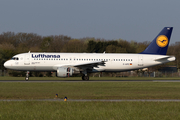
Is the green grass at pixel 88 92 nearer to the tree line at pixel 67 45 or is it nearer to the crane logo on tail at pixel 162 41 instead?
the crane logo on tail at pixel 162 41

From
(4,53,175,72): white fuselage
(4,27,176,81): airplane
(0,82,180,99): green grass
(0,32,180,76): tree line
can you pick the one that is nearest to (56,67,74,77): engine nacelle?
(4,27,176,81): airplane

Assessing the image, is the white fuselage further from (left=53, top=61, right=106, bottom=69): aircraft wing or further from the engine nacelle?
the engine nacelle

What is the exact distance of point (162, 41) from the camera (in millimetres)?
44406

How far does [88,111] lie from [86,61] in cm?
2874

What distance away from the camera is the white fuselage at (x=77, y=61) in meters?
40.5

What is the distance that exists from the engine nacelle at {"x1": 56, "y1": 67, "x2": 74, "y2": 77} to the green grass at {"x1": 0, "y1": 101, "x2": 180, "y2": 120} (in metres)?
22.7

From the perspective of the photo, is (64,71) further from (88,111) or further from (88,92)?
(88,111)

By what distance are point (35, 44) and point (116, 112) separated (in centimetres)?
11027

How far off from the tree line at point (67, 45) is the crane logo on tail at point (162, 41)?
47.6 meters

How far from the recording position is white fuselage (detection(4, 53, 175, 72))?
40500mm

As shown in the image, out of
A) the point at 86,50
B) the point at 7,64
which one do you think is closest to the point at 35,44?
the point at 86,50

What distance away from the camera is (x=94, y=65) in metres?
40.0

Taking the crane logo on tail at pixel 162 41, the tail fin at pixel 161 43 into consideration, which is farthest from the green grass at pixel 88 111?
the crane logo on tail at pixel 162 41

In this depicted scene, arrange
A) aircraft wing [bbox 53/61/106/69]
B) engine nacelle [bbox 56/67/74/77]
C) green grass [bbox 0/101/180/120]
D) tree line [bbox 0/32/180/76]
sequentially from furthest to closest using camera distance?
tree line [bbox 0/32/180/76], aircraft wing [bbox 53/61/106/69], engine nacelle [bbox 56/67/74/77], green grass [bbox 0/101/180/120]
